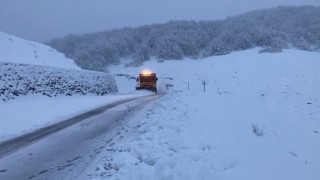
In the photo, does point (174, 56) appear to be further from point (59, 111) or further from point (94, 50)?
point (59, 111)

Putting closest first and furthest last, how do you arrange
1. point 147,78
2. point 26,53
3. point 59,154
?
point 59,154
point 26,53
point 147,78

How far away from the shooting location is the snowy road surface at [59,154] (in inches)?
309

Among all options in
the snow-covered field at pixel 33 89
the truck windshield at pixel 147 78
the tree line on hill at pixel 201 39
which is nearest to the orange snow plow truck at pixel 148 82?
the truck windshield at pixel 147 78

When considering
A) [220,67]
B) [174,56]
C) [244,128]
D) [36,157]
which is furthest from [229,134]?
[174,56]

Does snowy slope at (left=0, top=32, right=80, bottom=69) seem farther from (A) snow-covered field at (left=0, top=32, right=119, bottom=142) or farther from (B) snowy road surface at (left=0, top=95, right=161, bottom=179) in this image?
(B) snowy road surface at (left=0, top=95, right=161, bottom=179)

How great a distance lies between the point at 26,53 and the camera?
31.0 meters

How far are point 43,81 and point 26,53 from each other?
32.1 ft

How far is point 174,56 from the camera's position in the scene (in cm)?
8750

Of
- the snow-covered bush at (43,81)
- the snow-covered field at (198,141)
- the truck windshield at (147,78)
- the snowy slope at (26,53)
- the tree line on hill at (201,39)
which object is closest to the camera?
the snow-covered field at (198,141)

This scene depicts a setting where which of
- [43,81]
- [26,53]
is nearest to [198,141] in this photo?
[43,81]

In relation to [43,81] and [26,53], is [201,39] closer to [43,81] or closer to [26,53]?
[26,53]

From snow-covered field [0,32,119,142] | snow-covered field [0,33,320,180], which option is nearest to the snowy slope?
snow-covered field [0,32,119,142]

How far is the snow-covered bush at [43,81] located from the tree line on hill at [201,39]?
47923 mm

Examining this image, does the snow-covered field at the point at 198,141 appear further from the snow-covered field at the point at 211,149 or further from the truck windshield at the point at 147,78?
the truck windshield at the point at 147,78
